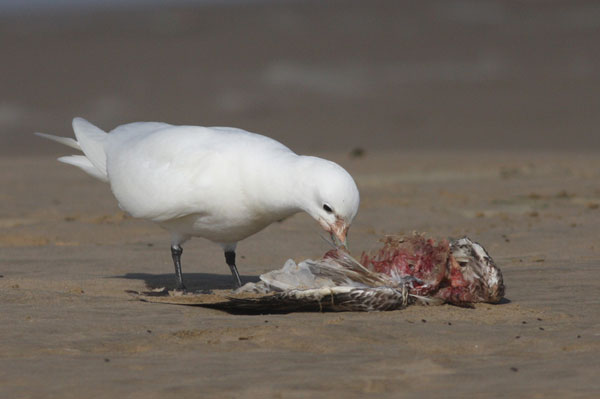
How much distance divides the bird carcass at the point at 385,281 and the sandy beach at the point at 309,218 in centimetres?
10

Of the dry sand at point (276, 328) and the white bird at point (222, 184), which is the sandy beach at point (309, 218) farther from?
the white bird at point (222, 184)

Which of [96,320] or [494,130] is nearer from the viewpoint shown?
[96,320]

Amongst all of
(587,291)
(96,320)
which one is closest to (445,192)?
(587,291)

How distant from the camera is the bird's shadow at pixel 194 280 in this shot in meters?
7.48

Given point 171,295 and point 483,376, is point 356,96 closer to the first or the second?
point 171,295

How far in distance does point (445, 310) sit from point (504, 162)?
13.9m

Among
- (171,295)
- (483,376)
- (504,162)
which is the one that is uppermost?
(504,162)

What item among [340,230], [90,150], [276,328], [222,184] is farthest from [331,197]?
[90,150]

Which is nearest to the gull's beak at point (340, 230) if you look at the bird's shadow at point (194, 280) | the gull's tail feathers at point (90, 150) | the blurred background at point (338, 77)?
the bird's shadow at point (194, 280)

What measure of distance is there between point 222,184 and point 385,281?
1283mm

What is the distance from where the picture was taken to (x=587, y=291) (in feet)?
21.1

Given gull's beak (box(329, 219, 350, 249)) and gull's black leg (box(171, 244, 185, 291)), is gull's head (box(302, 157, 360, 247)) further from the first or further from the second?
gull's black leg (box(171, 244, 185, 291))

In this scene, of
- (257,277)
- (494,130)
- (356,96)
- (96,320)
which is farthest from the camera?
(356,96)

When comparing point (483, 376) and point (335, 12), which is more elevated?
point (335, 12)
